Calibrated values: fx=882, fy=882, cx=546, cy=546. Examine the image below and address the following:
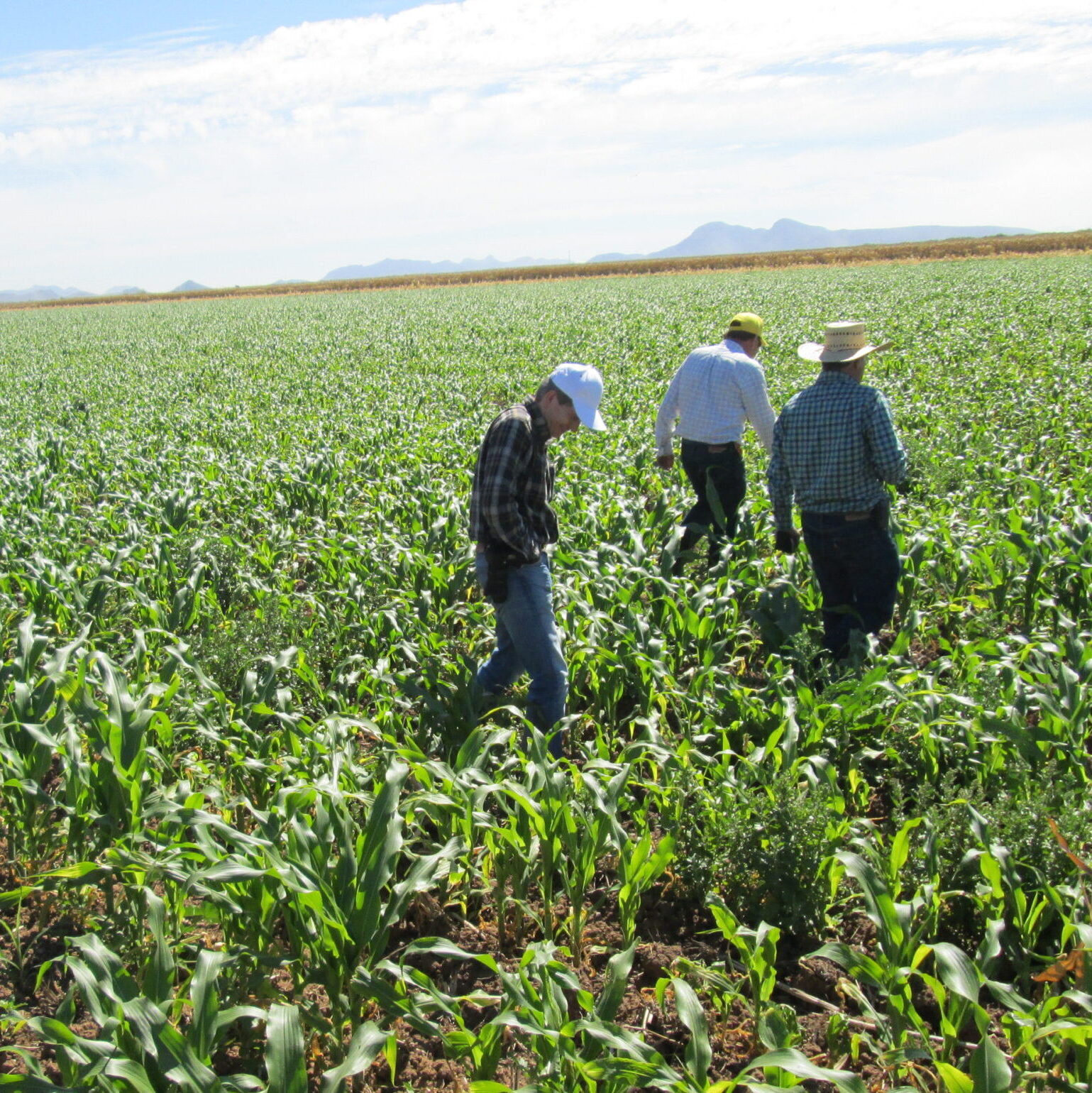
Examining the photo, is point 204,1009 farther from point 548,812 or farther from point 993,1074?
point 993,1074

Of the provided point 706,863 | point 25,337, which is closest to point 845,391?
point 706,863

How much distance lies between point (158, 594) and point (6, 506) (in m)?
3.11

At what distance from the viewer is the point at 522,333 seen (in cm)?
2378

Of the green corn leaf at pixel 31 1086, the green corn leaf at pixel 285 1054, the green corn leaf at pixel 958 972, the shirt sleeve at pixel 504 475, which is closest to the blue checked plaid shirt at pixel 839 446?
the shirt sleeve at pixel 504 475

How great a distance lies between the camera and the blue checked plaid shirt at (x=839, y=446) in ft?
14.6

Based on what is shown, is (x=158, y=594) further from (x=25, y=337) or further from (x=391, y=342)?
(x=25, y=337)

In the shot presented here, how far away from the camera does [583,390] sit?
3.77 meters

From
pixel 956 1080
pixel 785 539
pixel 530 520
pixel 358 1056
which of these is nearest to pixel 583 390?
pixel 530 520

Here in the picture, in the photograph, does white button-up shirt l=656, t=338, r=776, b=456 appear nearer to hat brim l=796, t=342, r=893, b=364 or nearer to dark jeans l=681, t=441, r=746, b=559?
dark jeans l=681, t=441, r=746, b=559

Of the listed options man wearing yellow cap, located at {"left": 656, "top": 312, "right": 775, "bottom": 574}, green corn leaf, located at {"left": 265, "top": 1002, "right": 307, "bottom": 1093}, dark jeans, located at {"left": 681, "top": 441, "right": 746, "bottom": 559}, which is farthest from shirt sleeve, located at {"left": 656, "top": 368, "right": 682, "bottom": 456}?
green corn leaf, located at {"left": 265, "top": 1002, "right": 307, "bottom": 1093}

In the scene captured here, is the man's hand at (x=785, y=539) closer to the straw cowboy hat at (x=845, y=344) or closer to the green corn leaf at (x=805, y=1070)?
the straw cowboy hat at (x=845, y=344)

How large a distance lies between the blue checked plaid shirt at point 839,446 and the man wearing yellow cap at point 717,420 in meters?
0.78

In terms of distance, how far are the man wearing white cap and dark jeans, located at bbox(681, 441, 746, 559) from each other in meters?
2.24

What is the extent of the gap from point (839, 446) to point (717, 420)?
1.52 meters
